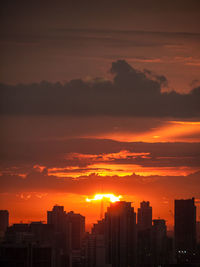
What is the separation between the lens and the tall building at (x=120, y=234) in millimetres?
22047

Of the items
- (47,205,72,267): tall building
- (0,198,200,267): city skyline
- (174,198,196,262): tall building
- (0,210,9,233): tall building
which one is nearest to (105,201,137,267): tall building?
(0,198,200,267): city skyline

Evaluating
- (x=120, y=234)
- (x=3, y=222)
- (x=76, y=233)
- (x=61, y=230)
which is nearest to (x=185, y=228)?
(x=120, y=234)

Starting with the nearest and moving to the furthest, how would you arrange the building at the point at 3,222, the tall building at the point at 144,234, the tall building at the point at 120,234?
the building at the point at 3,222
the tall building at the point at 120,234
the tall building at the point at 144,234

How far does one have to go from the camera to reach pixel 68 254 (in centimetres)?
1908

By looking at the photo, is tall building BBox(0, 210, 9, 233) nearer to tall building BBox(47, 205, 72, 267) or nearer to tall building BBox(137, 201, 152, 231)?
tall building BBox(47, 205, 72, 267)

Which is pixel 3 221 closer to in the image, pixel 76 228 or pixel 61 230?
pixel 61 230

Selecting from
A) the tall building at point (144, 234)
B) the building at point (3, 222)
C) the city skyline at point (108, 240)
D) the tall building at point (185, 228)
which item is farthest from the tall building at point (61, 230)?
the tall building at point (185, 228)

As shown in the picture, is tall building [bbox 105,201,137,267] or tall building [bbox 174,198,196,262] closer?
tall building [bbox 105,201,137,267]

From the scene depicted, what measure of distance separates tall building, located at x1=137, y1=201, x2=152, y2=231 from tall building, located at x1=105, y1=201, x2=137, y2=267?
23cm

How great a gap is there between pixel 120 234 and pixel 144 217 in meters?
3.00

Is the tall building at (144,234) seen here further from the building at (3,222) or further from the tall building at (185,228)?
the building at (3,222)

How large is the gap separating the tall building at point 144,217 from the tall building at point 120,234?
23cm

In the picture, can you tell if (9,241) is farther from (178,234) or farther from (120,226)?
(178,234)

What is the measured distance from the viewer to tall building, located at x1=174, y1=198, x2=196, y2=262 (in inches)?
1038
